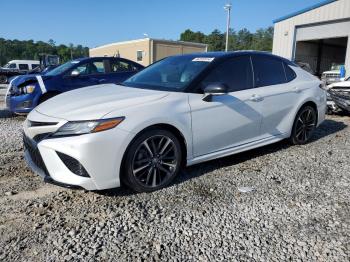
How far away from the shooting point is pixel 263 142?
187 inches

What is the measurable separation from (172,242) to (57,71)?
6.54m

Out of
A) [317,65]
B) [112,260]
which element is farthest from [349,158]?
[317,65]

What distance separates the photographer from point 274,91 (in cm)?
479

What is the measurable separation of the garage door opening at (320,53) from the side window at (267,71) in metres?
17.5

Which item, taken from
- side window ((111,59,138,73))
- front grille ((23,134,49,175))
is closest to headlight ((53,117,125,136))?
front grille ((23,134,49,175))

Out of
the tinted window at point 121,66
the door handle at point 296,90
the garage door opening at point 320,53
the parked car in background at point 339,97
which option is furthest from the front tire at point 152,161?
the garage door opening at point 320,53

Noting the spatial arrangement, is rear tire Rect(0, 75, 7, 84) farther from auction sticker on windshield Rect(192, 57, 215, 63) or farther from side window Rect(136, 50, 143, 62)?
auction sticker on windshield Rect(192, 57, 215, 63)

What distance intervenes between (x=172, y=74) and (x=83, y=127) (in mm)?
1611

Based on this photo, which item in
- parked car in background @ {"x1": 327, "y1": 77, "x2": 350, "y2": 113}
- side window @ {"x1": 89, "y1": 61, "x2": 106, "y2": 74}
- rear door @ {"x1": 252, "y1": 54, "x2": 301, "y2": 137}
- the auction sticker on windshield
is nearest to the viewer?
the auction sticker on windshield

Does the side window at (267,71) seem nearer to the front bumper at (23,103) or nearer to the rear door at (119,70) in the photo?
the rear door at (119,70)

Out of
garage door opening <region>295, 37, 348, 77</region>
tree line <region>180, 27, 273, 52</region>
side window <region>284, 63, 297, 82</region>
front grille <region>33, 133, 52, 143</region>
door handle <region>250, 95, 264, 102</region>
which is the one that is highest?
tree line <region>180, 27, 273, 52</region>

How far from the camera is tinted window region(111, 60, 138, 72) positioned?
8391mm

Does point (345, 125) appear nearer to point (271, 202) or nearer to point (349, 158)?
point (349, 158)

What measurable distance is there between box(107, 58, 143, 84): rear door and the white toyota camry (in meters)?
3.47
